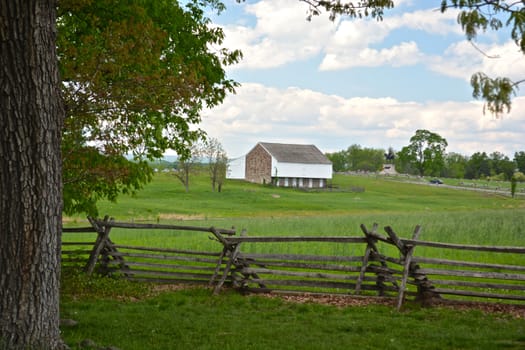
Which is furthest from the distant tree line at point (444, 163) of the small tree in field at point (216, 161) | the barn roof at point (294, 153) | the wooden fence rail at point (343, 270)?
the wooden fence rail at point (343, 270)

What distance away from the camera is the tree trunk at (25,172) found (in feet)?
20.1

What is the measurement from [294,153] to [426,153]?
4498cm

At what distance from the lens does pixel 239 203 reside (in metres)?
51.8

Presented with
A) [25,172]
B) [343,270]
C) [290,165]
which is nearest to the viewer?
[25,172]

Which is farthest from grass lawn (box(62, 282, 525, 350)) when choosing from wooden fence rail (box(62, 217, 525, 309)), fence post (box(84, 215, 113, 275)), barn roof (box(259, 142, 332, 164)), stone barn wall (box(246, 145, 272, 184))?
stone barn wall (box(246, 145, 272, 184))

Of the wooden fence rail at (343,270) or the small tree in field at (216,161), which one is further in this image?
the small tree in field at (216,161)

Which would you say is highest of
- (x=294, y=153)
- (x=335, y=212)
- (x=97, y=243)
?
(x=294, y=153)

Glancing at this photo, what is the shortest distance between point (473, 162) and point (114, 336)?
123 meters

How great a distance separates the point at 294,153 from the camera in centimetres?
7856

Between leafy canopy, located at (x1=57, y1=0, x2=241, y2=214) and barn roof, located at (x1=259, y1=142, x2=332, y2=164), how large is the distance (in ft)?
209

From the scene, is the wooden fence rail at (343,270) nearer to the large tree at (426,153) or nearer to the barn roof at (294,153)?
the barn roof at (294,153)

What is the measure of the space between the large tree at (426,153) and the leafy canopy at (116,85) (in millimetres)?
103434

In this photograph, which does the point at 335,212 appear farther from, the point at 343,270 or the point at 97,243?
the point at 343,270

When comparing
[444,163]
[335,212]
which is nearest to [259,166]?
[335,212]
